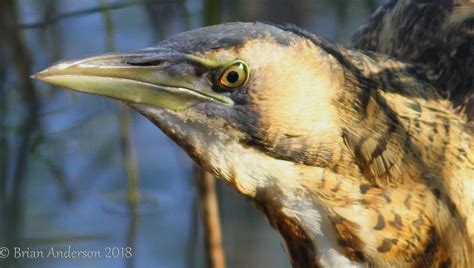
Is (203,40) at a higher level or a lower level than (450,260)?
higher

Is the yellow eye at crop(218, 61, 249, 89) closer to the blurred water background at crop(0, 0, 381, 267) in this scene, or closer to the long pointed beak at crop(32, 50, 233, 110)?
the long pointed beak at crop(32, 50, 233, 110)

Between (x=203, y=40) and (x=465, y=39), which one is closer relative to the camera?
(x=203, y=40)

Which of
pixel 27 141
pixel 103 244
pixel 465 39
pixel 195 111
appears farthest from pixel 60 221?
pixel 195 111

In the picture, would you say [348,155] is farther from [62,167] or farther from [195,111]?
[62,167]

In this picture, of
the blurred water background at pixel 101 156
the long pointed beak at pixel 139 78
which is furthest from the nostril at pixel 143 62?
the blurred water background at pixel 101 156

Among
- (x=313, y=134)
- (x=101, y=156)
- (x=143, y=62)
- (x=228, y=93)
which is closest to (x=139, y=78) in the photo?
(x=143, y=62)

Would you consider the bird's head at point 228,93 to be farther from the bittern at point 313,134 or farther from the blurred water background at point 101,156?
the blurred water background at point 101,156

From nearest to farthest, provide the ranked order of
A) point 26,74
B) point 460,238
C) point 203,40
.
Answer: point 203,40, point 460,238, point 26,74
